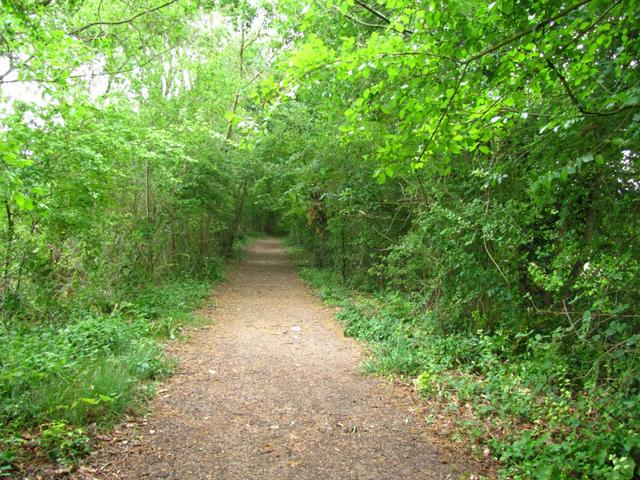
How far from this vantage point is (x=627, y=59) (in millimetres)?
3111

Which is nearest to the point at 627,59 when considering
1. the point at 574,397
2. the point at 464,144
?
the point at 464,144

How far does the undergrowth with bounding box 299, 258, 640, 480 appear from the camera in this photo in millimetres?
3254

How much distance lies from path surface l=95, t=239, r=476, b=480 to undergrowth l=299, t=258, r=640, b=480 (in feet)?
1.59

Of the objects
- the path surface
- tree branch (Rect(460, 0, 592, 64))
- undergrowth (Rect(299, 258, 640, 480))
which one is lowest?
the path surface

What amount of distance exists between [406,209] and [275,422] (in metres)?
7.51

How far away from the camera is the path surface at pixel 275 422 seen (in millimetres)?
3701

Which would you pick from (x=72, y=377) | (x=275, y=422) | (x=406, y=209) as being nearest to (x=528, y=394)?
(x=275, y=422)

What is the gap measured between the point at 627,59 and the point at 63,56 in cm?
655

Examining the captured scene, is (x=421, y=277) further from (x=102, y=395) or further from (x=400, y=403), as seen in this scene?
(x=102, y=395)

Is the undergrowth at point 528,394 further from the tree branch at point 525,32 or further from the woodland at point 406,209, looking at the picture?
the tree branch at point 525,32

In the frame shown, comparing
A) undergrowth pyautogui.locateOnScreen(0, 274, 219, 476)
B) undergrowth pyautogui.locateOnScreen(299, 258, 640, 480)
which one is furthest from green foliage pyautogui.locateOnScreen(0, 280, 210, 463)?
undergrowth pyautogui.locateOnScreen(299, 258, 640, 480)

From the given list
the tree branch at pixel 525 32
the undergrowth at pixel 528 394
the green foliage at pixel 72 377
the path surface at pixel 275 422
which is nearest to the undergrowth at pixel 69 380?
the green foliage at pixel 72 377

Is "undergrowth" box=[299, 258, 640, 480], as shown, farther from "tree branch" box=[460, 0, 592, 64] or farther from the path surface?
"tree branch" box=[460, 0, 592, 64]

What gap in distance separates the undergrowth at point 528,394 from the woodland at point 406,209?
3 cm
